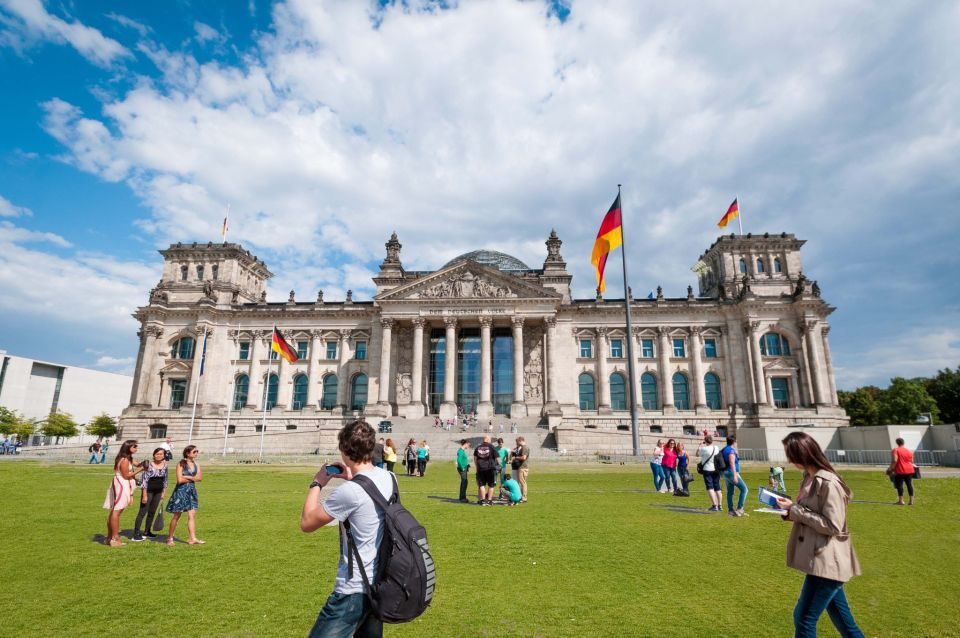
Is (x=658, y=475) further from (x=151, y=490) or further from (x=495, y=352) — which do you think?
(x=495, y=352)

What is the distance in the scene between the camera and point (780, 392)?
5572cm

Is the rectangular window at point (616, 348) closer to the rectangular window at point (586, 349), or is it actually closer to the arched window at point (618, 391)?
the arched window at point (618, 391)

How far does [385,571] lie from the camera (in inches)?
144

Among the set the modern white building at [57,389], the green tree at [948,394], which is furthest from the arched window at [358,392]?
the green tree at [948,394]

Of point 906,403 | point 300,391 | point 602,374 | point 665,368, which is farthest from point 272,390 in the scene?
point 906,403

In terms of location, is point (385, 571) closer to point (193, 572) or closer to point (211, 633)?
point (211, 633)

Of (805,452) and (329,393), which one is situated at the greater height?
(329,393)

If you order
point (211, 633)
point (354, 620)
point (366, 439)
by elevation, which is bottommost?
point (211, 633)

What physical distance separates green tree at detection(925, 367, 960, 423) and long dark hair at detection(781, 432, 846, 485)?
86423 millimetres

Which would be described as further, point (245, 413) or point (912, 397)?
point (912, 397)

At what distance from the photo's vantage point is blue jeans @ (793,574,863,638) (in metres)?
4.71

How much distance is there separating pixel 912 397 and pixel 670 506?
248ft

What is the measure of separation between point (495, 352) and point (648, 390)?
700 inches

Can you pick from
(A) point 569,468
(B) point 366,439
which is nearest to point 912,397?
(A) point 569,468
